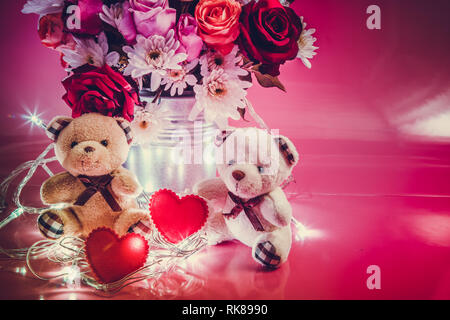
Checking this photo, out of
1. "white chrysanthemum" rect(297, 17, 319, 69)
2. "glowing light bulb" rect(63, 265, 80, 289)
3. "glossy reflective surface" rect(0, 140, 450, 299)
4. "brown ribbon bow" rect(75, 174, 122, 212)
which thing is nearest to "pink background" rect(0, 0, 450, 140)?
"glossy reflective surface" rect(0, 140, 450, 299)

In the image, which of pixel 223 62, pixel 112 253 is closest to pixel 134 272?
pixel 112 253

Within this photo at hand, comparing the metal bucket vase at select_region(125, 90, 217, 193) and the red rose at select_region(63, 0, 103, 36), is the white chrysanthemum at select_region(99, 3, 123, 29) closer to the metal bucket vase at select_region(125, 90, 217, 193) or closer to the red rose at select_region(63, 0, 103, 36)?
the red rose at select_region(63, 0, 103, 36)

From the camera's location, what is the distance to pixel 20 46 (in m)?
1.39

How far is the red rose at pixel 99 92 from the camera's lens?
2.73 ft

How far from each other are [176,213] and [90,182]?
22 centimetres

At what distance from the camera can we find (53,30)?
2.92 ft

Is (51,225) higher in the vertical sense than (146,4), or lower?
lower

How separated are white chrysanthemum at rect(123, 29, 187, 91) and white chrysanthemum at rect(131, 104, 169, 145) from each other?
0.41 feet

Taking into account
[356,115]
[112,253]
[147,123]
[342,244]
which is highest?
[147,123]

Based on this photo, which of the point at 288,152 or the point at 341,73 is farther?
the point at 341,73

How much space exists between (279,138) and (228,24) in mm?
285

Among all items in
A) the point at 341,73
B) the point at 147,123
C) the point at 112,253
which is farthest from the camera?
the point at 341,73

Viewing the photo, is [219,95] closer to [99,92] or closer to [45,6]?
[99,92]
